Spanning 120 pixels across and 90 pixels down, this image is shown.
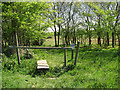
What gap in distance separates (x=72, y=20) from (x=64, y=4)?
3.27 metres

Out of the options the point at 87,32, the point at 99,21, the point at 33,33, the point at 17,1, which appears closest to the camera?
the point at 17,1

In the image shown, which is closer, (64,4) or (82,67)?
(82,67)

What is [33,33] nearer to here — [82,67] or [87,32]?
[82,67]

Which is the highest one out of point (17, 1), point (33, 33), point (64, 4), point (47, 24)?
point (64, 4)

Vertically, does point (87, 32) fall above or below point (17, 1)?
below

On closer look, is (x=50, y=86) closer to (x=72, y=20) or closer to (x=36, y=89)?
(x=36, y=89)

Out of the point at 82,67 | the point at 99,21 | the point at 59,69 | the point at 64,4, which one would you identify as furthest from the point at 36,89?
the point at 64,4

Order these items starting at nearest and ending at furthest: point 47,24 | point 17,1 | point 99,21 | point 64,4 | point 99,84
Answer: point 99,84 < point 17,1 < point 47,24 < point 99,21 < point 64,4

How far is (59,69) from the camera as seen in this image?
7.28m

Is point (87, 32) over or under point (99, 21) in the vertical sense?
under

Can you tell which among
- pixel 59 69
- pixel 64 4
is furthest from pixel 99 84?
pixel 64 4

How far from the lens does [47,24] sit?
9945 millimetres

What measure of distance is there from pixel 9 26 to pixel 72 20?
55.6ft

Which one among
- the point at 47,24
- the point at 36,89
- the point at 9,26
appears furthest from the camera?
the point at 47,24
